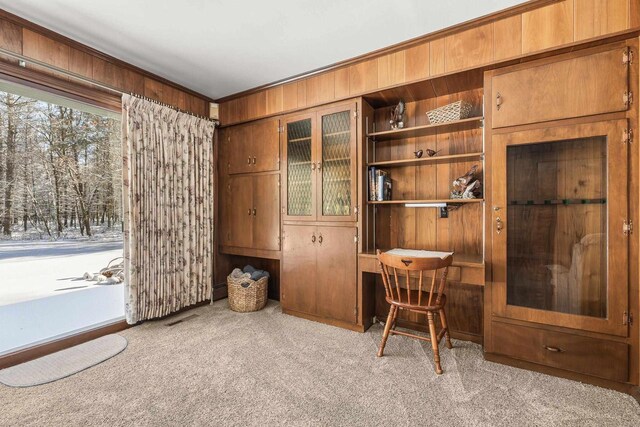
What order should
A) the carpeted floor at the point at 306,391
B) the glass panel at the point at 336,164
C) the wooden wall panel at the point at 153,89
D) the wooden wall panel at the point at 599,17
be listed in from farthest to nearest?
the wooden wall panel at the point at 153,89, the glass panel at the point at 336,164, the wooden wall panel at the point at 599,17, the carpeted floor at the point at 306,391

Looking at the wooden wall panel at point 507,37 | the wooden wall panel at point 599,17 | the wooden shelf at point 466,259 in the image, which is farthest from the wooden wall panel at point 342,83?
the wooden wall panel at point 599,17

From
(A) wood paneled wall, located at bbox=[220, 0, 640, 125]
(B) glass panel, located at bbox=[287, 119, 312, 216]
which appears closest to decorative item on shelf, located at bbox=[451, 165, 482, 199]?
(A) wood paneled wall, located at bbox=[220, 0, 640, 125]

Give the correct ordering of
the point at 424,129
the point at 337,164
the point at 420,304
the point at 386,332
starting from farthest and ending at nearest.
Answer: the point at 337,164 → the point at 424,129 → the point at 386,332 → the point at 420,304

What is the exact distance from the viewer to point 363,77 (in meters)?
2.76

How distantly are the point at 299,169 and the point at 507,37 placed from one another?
2042 mm

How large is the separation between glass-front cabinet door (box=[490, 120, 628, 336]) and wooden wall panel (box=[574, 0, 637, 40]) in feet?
1.86

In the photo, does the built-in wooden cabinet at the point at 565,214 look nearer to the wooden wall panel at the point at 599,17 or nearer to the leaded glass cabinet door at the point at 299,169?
the wooden wall panel at the point at 599,17

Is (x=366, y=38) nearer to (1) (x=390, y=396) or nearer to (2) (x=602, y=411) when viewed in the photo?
(1) (x=390, y=396)

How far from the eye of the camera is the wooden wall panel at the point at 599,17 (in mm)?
1831

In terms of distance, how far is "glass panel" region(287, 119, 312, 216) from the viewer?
3.15 metres

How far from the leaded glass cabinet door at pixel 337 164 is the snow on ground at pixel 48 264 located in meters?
2.14

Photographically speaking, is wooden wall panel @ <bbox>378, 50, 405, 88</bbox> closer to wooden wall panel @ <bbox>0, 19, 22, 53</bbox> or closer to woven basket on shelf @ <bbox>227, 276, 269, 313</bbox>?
woven basket on shelf @ <bbox>227, 276, 269, 313</bbox>

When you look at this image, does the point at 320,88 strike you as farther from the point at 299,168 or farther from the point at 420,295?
the point at 420,295

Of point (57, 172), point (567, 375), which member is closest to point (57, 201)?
point (57, 172)
